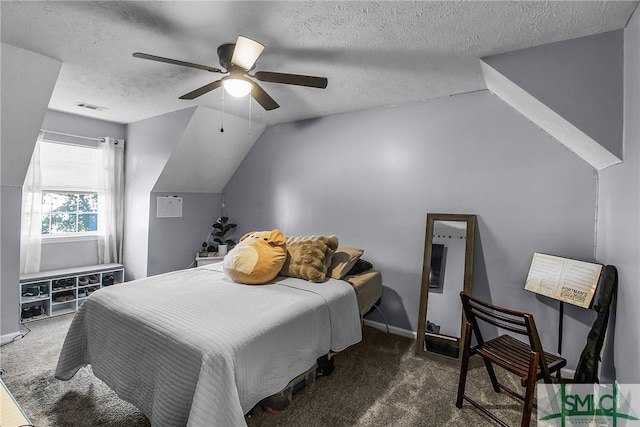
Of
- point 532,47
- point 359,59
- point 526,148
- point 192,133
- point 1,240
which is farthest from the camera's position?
point 192,133

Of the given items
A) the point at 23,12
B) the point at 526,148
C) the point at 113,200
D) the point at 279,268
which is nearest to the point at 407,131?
the point at 526,148

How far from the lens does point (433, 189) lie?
3049mm

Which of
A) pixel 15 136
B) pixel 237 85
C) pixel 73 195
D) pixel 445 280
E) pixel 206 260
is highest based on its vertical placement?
pixel 237 85

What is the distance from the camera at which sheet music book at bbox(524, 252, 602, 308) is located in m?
2.05

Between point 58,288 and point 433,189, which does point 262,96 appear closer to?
point 433,189

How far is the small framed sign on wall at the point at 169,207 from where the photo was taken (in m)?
4.09

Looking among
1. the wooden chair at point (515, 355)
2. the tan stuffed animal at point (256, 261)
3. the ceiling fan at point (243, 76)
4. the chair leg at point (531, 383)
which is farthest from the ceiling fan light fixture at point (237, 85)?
the chair leg at point (531, 383)

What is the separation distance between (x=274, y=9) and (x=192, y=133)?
240 centimetres

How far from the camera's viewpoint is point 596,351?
69.8 inches

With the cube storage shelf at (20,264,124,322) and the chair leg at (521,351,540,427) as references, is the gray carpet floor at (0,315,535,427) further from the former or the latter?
the cube storage shelf at (20,264,124,322)

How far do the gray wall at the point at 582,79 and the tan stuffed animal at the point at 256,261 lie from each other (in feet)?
7.14

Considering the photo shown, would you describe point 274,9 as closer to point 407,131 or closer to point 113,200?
point 407,131

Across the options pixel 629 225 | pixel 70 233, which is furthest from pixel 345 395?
pixel 70 233

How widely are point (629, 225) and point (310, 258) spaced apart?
204 cm
